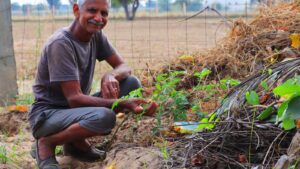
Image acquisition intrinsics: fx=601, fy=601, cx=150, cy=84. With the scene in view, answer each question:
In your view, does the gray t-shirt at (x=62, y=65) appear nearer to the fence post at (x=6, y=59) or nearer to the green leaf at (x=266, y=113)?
the green leaf at (x=266, y=113)

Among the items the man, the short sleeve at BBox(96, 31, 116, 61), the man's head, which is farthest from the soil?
the man's head

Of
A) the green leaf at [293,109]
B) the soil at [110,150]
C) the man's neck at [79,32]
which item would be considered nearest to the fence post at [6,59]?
the soil at [110,150]

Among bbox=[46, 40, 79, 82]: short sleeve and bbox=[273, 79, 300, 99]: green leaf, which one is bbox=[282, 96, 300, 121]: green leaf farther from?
bbox=[46, 40, 79, 82]: short sleeve

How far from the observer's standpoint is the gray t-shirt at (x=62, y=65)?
3977 mm

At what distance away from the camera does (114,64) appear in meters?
4.62

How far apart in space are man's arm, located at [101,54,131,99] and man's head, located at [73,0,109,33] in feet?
1.20

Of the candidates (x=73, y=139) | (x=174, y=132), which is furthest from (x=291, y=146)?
(x=73, y=139)

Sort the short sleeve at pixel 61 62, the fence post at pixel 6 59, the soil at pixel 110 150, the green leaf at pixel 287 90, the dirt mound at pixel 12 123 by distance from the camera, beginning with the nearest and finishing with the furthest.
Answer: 1. the green leaf at pixel 287 90
2. the soil at pixel 110 150
3. the short sleeve at pixel 61 62
4. the dirt mound at pixel 12 123
5. the fence post at pixel 6 59

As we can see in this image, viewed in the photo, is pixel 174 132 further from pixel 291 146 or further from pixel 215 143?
pixel 291 146

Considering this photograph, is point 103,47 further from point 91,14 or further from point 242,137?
point 242,137

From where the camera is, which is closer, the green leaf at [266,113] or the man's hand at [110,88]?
Result: the green leaf at [266,113]

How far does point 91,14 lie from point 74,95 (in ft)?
1.89

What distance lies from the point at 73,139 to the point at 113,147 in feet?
1.45

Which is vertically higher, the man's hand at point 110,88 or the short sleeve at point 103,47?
the short sleeve at point 103,47
